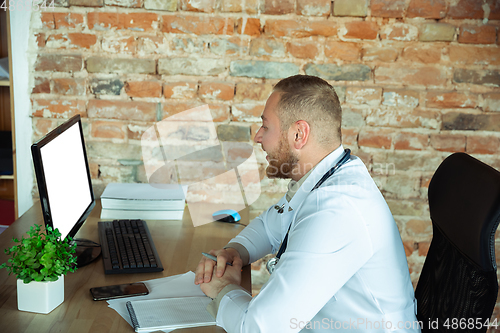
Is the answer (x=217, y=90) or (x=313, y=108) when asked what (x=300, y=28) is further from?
(x=313, y=108)

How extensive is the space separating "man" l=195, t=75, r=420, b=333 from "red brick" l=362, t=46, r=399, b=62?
713 mm

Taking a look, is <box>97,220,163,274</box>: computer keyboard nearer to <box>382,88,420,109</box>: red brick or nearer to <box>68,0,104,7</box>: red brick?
<box>68,0,104,7</box>: red brick

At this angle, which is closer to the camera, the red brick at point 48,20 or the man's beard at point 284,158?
the man's beard at point 284,158

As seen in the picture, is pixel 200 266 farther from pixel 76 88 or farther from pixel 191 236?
pixel 76 88

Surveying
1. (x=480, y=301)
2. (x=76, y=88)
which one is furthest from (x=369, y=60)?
(x=76, y=88)

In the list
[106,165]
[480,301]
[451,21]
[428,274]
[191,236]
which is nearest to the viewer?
[480,301]

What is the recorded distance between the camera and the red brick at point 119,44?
6.50 ft

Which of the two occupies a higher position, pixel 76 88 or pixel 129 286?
pixel 76 88

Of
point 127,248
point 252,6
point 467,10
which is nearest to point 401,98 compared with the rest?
point 467,10

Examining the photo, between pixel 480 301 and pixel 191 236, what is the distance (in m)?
1.00

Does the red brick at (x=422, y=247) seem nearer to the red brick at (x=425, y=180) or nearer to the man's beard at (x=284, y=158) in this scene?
the red brick at (x=425, y=180)

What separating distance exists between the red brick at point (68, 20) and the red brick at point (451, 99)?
160cm

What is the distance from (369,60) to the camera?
1990mm

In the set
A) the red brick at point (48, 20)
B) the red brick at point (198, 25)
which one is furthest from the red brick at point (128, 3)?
the red brick at point (48, 20)
